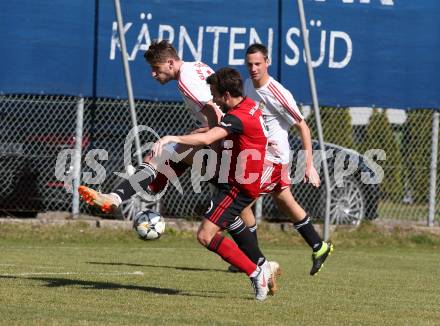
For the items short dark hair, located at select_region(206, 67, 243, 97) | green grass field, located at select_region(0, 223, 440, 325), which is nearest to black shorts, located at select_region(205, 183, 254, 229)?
green grass field, located at select_region(0, 223, 440, 325)

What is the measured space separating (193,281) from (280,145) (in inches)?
67.4

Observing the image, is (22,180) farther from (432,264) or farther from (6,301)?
(6,301)

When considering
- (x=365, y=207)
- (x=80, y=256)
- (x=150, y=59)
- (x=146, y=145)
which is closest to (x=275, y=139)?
(x=150, y=59)

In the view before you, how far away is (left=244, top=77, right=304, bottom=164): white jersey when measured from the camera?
35.6 feet

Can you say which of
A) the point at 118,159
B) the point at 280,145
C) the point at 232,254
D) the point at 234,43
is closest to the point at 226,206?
the point at 232,254

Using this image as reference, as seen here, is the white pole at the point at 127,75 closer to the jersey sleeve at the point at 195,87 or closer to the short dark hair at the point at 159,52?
the jersey sleeve at the point at 195,87

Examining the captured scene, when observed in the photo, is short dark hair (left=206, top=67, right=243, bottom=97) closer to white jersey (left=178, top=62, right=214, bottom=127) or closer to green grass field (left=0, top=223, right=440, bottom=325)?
white jersey (left=178, top=62, right=214, bottom=127)

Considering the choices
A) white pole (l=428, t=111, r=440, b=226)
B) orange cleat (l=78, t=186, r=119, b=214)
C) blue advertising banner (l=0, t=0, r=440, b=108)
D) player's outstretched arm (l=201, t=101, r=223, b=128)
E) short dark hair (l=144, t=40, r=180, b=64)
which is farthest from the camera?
white pole (l=428, t=111, r=440, b=226)

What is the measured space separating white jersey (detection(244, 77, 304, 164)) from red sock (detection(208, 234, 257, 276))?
190cm

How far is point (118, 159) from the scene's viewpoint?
1586 centimetres

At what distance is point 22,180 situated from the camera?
51.1 ft

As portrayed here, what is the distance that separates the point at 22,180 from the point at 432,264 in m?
5.99

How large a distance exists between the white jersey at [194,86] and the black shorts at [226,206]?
4.30ft

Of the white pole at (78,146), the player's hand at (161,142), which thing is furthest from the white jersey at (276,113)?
the white pole at (78,146)
